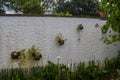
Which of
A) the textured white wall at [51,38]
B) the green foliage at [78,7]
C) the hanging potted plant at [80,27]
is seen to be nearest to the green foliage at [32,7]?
the textured white wall at [51,38]

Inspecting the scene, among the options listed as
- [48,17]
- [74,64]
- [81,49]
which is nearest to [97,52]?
[81,49]

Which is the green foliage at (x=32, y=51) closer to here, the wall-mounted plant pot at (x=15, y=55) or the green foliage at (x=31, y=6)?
the wall-mounted plant pot at (x=15, y=55)

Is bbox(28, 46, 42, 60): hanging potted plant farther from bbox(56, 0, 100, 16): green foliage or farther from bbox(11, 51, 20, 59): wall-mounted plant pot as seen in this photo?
bbox(56, 0, 100, 16): green foliage

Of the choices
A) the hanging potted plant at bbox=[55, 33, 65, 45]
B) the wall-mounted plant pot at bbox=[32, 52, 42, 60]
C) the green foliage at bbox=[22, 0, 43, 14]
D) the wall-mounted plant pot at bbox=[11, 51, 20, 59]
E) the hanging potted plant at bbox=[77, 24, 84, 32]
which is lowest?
the wall-mounted plant pot at bbox=[32, 52, 42, 60]

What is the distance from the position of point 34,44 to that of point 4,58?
100 cm

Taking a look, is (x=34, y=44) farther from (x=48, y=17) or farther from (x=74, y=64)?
(x=74, y=64)

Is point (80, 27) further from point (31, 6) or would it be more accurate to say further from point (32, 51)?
point (31, 6)

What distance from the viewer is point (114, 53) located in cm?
977

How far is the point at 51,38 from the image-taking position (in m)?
7.61

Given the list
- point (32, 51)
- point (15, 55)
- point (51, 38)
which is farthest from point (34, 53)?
Result: point (51, 38)

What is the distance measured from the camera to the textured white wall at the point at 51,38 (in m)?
6.69

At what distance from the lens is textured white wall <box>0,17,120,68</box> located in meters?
6.69

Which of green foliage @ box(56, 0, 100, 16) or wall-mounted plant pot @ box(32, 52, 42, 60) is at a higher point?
green foliage @ box(56, 0, 100, 16)

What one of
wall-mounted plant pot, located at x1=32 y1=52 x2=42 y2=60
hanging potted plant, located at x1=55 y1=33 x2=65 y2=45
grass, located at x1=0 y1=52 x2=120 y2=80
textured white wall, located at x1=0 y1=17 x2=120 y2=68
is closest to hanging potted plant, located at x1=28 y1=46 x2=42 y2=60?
wall-mounted plant pot, located at x1=32 y1=52 x2=42 y2=60
